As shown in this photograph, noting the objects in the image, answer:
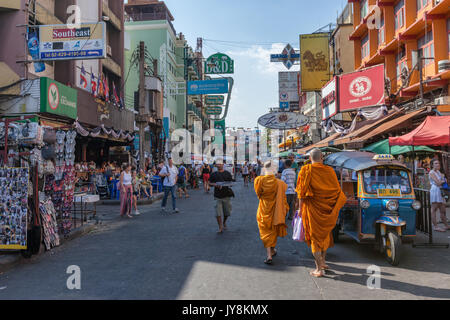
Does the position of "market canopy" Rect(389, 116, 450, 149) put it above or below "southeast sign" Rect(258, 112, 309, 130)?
below

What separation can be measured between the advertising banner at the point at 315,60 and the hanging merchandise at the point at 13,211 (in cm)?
2675

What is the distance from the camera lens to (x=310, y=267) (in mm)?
6414

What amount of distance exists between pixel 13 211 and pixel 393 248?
6.53 m

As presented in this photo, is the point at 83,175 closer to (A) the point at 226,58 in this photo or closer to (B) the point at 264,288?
(A) the point at 226,58

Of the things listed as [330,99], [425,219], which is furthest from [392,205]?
[330,99]

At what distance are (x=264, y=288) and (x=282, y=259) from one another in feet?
5.93

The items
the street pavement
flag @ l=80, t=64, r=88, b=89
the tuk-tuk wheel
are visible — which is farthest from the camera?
flag @ l=80, t=64, r=88, b=89

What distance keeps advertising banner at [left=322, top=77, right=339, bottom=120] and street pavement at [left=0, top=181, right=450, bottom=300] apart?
52.5ft

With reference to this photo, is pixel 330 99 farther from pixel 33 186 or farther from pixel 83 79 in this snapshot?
pixel 33 186

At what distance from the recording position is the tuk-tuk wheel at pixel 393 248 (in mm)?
6445

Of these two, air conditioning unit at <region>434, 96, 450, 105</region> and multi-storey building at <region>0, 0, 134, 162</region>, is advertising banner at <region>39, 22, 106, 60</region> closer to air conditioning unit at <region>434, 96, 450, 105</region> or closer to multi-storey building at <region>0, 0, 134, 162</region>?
multi-storey building at <region>0, 0, 134, 162</region>

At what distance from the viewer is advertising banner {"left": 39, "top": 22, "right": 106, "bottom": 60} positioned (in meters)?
14.9

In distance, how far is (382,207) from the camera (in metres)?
7.10

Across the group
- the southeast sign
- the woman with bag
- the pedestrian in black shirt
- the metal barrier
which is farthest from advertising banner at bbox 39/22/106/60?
the metal barrier
